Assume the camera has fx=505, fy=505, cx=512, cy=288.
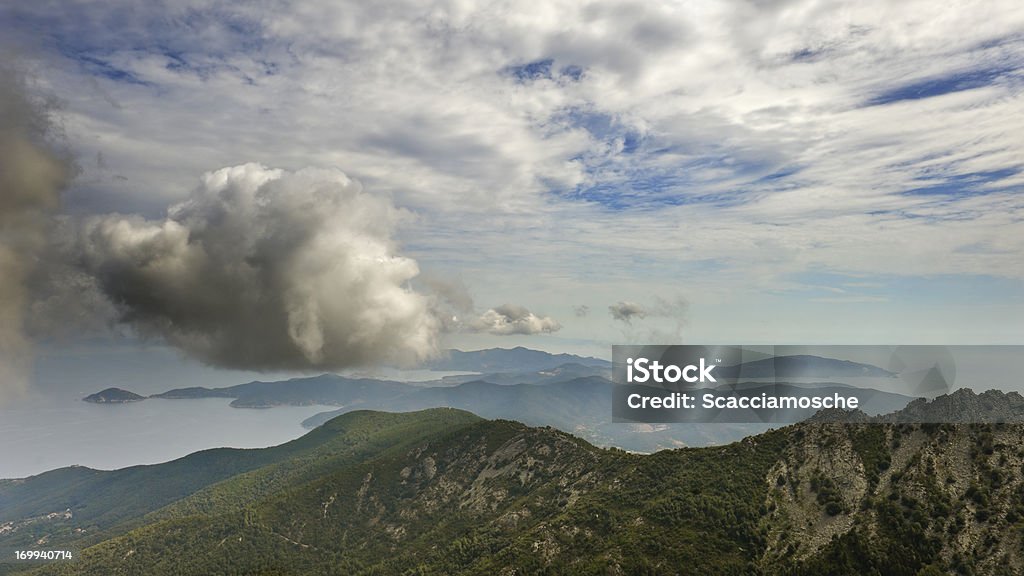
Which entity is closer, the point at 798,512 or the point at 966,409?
the point at 798,512

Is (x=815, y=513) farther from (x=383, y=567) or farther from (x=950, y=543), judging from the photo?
(x=383, y=567)

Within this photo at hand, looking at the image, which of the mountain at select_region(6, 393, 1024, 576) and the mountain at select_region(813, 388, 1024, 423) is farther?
the mountain at select_region(813, 388, 1024, 423)

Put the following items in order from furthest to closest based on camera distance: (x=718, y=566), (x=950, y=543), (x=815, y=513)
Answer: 1. (x=815, y=513)
2. (x=718, y=566)
3. (x=950, y=543)

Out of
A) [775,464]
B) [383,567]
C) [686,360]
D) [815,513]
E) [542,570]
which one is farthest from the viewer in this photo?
[686,360]

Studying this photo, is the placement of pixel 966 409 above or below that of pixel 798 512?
above

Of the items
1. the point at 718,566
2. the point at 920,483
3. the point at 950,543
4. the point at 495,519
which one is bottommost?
the point at 495,519

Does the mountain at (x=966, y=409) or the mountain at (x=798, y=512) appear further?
the mountain at (x=966, y=409)

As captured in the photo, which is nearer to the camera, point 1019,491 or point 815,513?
point 1019,491

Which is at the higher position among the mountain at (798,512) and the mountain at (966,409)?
the mountain at (966,409)

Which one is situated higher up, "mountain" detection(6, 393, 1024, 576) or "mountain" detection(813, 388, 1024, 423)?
"mountain" detection(813, 388, 1024, 423)

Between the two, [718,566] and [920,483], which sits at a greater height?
[920,483]

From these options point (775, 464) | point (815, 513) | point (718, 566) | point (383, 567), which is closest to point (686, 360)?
point (775, 464)
